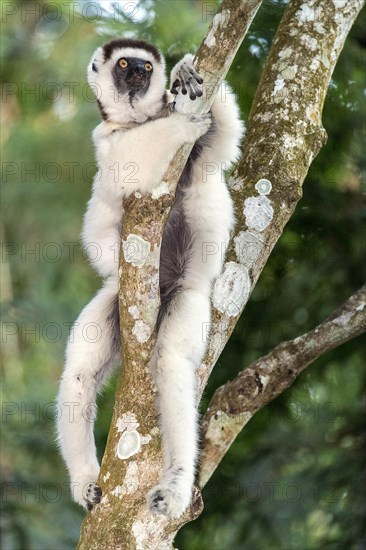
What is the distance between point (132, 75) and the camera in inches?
193

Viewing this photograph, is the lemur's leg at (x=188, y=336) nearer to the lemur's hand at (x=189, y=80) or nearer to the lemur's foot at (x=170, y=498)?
the lemur's foot at (x=170, y=498)

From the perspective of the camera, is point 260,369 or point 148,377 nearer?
point 148,377

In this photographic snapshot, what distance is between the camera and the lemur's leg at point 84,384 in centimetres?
446

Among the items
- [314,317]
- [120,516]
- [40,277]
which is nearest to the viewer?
[120,516]

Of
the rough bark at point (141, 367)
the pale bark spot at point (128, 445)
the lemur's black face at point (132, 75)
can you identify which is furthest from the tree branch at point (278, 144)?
the lemur's black face at point (132, 75)

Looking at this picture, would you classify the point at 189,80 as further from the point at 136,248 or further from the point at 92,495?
the point at 92,495

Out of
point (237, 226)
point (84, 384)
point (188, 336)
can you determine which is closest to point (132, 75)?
point (237, 226)

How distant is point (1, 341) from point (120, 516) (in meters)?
9.19

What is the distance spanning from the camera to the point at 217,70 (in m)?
3.72

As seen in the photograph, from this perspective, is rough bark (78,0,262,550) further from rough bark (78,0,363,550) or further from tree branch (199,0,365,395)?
tree branch (199,0,365,395)

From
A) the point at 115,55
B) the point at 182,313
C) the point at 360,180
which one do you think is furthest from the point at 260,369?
the point at 360,180

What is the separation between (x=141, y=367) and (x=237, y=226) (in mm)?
1059

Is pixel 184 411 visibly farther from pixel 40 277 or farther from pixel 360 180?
pixel 40 277

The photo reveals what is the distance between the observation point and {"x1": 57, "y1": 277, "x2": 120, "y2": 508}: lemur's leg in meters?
4.46
